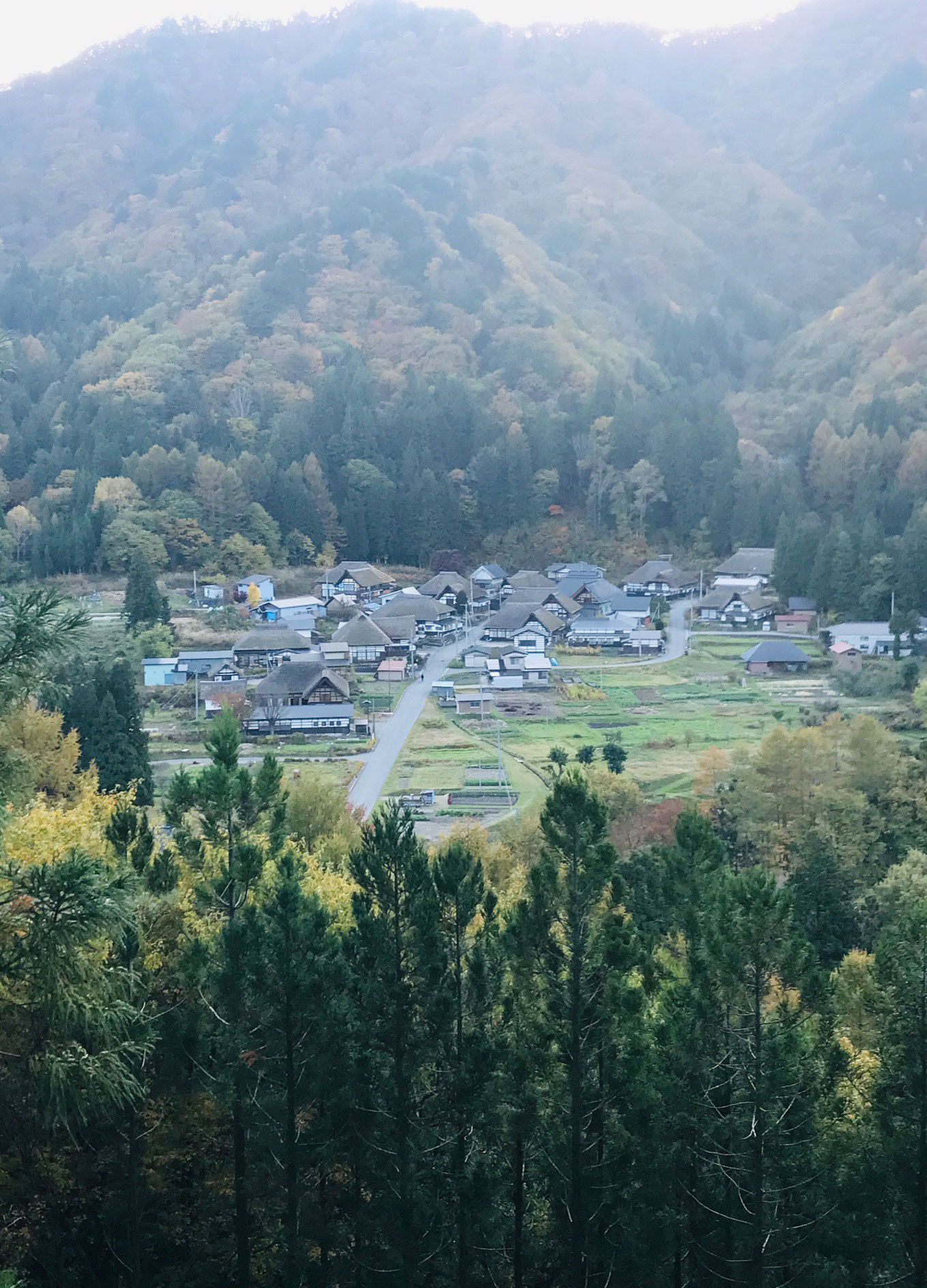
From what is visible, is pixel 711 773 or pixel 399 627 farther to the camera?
pixel 399 627

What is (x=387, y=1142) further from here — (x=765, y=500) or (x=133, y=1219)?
(x=765, y=500)

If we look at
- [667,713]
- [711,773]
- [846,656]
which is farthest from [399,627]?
[711,773]

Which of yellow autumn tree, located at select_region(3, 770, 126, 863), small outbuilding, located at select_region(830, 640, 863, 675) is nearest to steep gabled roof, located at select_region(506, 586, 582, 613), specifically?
small outbuilding, located at select_region(830, 640, 863, 675)

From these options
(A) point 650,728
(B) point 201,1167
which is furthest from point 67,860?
(A) point 650,728

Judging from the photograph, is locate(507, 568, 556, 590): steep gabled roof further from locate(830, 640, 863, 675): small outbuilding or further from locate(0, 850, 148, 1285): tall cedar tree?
locate(0, 850, 148, 1285): tall cedar tree

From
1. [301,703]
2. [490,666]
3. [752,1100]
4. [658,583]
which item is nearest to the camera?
[752,1100]

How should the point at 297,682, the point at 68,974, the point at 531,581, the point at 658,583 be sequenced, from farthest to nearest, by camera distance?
1. the point at 658,583
2. the point at 531,581
3. the point at 297,682
4. the point at 68,974

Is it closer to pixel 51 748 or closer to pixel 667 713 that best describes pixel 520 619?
pixel 667 713
